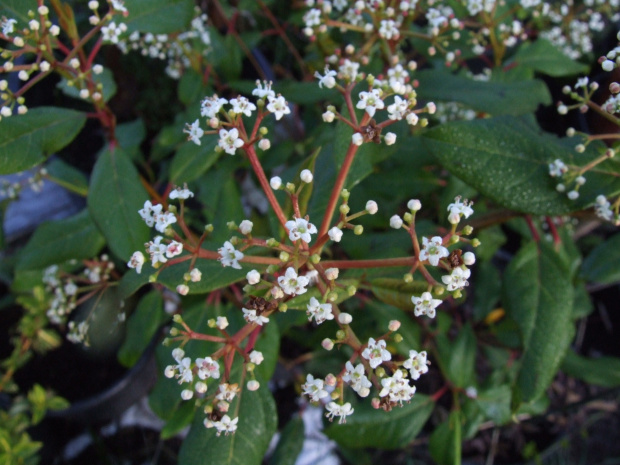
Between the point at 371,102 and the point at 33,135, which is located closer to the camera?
the point at 371,102

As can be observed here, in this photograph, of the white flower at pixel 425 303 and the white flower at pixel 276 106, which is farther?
the white flower at pixel 276 106

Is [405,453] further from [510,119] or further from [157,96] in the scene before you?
[157,96]

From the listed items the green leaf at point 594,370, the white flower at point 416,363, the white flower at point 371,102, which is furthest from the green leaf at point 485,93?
the green leaf at point 594,370

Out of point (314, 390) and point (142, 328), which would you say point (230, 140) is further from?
point (142, 328)

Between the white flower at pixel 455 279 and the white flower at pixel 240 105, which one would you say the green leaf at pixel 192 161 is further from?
Answer: the white flower at pixel 455 279

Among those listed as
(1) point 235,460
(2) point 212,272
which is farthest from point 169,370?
(1) point 235,460

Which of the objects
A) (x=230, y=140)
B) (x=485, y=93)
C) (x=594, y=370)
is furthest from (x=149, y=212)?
(x=594, y=370)
